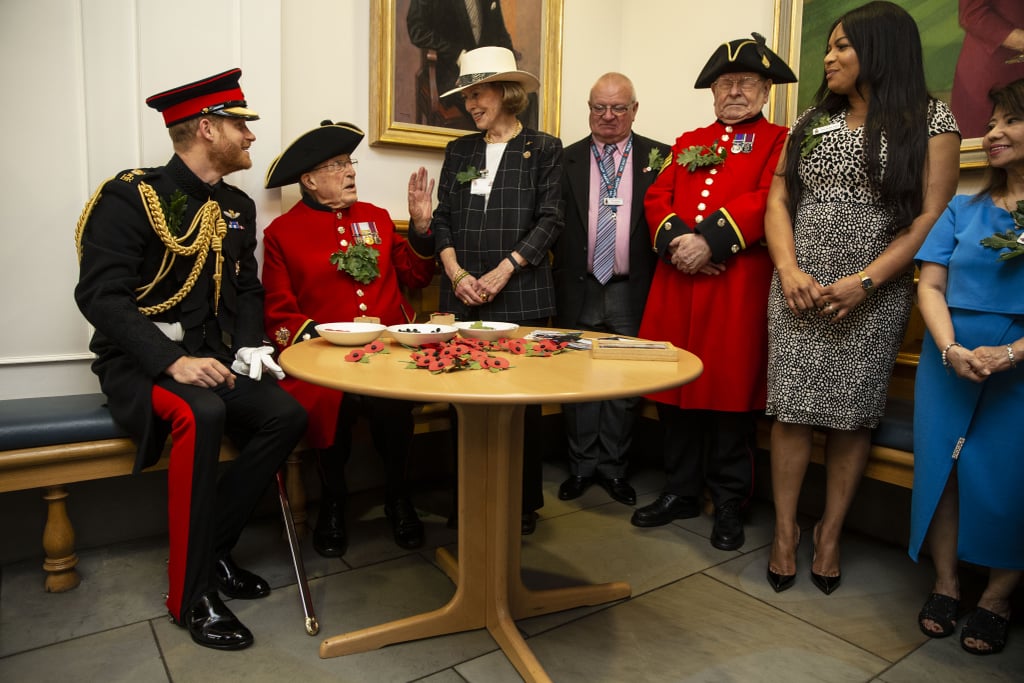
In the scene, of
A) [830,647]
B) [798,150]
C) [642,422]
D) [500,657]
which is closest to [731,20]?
[798,150]

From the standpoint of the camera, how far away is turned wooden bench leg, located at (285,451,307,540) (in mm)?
2678

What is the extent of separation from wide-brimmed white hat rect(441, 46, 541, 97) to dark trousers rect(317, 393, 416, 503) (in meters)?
1.27

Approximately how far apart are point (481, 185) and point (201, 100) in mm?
1070

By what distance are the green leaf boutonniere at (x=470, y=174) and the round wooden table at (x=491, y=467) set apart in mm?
983

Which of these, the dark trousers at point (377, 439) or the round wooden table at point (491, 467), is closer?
the round wooden table at point (491, 467)

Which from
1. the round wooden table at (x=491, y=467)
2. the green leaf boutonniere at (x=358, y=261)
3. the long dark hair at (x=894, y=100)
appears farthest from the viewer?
the green leaf boutonniere at (x=358, y=261)

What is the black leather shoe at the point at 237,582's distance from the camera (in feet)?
7.64

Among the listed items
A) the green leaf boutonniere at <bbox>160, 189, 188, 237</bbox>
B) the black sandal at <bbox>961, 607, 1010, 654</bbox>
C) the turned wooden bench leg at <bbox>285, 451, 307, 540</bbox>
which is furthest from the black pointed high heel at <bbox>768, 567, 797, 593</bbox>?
the green leaf boutonniere at <bbox>160, 189, 188, 237</bbox>

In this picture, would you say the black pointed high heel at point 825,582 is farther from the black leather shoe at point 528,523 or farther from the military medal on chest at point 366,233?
the military medal on chest at point 366,233

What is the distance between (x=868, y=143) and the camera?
219cm

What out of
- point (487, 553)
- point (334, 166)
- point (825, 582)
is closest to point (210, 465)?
point (487, 553)

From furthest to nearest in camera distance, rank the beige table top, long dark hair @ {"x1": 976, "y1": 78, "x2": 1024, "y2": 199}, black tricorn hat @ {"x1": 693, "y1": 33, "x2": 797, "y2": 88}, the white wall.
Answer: black tricorn hat @ {"x1": 693, "y1": 33, "x2": 797, "y2": 88} < the white wall < long dark hair @ {"x1": 976, "y1": 78, "x2": 1024, "y2": 199} < the beige table top

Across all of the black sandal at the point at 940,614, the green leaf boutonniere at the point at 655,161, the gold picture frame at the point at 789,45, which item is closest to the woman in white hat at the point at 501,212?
the green leaf boutonniere at the point at 655,161

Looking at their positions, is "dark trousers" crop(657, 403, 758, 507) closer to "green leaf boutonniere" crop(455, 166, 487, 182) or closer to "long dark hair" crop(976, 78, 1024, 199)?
"long dark hair" crop(976, 78, 1024, 199)
